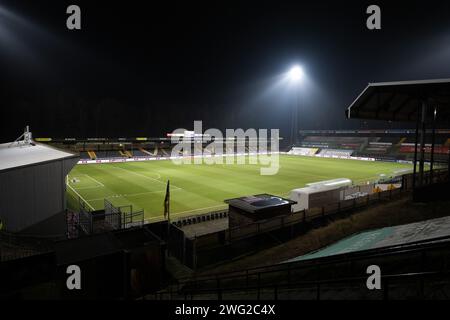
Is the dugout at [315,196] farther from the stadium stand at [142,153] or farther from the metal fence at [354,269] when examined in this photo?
the stadium stand at [142,153]

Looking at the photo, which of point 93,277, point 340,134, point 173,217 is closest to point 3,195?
point 93,277

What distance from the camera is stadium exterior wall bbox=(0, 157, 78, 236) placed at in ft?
43.4

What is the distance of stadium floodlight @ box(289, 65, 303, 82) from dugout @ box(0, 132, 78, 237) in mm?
66807

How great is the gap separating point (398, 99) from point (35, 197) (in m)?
18.1

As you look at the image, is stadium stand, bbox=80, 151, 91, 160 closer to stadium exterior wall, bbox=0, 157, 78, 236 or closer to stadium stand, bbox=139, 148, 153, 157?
stadium stand, bbox=139, 148, 153, 157

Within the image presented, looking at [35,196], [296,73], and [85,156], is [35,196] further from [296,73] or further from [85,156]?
[296,73]

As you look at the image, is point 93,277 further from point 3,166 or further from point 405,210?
point 405,210

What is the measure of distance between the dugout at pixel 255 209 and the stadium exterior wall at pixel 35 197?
835 cm

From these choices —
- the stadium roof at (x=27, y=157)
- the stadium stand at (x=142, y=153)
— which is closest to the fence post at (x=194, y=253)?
the stadium roof at (x=27, y=157)

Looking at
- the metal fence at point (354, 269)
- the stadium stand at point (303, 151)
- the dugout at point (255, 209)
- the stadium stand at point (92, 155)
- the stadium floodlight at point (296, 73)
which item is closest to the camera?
the metal fence at point (354, 269)

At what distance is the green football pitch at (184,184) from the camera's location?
24.2 meters

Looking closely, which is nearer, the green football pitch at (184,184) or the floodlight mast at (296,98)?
the green football pitch at (184,184)
